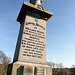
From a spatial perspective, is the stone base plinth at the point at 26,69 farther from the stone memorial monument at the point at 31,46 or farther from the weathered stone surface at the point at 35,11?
the weathered stone surface at the point at 35,11

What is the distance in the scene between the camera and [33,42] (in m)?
4.81

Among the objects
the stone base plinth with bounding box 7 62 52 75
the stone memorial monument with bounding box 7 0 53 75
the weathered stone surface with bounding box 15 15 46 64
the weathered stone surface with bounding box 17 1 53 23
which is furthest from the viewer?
the weathered stone surface with bounding box 17 1 53 23

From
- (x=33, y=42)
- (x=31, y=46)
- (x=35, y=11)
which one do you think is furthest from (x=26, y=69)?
(x=35, y=11)

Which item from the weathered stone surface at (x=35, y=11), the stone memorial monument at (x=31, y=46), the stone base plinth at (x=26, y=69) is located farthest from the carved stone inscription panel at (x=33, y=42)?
the weathered stone surface at (x=35, y=11)

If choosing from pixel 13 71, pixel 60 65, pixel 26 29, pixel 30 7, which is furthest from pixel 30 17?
pixel 60 65

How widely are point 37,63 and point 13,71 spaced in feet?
4.68

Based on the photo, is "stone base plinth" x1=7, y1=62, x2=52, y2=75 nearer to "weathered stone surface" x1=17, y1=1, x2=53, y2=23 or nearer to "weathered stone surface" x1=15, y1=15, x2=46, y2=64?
"weathered stone surface" x1=15, y1=15, x2=46, y2=64

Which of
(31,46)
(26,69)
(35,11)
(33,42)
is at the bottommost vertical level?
(26,69)

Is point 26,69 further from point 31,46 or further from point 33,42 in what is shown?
point 33,42

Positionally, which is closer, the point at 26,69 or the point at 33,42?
the point at 26,69

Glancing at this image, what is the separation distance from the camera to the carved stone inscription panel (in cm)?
437

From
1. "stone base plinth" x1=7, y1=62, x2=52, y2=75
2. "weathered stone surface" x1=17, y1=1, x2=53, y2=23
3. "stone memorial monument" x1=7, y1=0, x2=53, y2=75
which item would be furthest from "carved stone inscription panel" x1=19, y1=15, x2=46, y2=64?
"weathered stone surface" x1=17, y1=1, x2=53, y2=23

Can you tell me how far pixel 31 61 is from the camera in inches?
170

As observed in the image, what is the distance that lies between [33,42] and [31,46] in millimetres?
318
